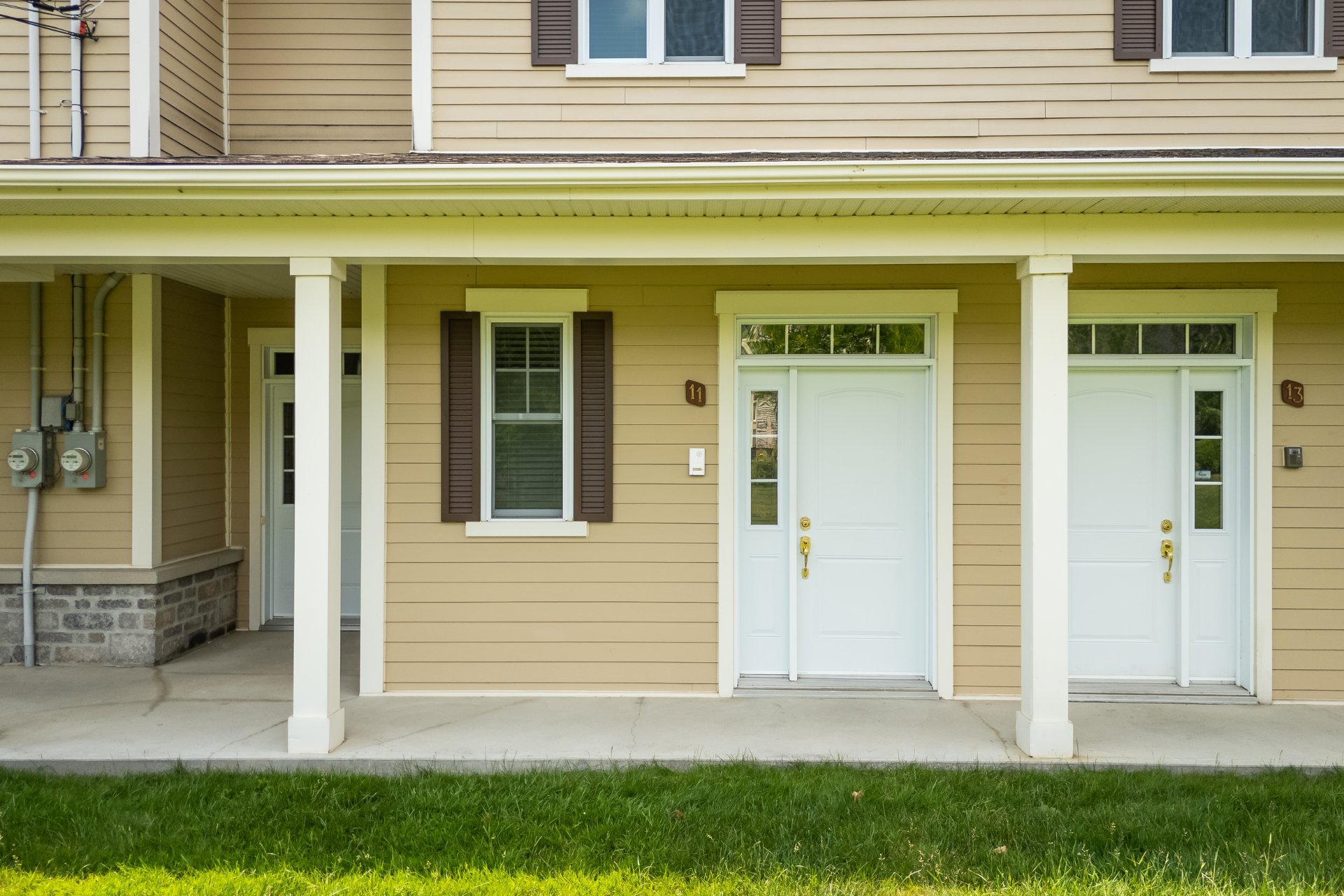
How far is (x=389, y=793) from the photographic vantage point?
4.32 meters

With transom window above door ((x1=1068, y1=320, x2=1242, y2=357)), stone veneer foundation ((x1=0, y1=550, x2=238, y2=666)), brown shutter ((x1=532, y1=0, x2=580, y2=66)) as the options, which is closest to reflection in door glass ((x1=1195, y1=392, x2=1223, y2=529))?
transom window above door ((x1=1068, y1=320, x2=1242, y2=357))

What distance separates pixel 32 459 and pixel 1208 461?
309 inches

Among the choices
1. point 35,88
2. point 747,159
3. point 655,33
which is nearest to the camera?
point 747,159

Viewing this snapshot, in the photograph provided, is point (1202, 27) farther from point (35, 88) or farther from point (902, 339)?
point (35, 88)

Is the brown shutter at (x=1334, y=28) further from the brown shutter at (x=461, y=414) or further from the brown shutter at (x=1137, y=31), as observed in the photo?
the brown shutter at (x=461, y=414)

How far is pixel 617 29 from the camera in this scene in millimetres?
6109

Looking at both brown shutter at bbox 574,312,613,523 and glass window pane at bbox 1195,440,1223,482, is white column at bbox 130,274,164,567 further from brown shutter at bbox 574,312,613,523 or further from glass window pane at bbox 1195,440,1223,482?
glass window pane at bbox 1195,440,1223,482

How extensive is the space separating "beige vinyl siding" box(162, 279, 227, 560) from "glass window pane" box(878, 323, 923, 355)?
5.12m

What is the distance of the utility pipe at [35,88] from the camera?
619 cm

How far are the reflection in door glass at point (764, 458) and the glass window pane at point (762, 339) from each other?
0.27 meters

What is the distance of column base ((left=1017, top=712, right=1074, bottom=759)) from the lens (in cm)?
483

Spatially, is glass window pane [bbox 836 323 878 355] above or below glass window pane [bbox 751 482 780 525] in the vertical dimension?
above

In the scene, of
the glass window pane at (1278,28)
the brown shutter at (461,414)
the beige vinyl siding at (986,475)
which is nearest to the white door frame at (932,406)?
the beige vinyl siding at (986,475)

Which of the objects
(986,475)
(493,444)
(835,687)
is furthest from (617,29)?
(835,687)
